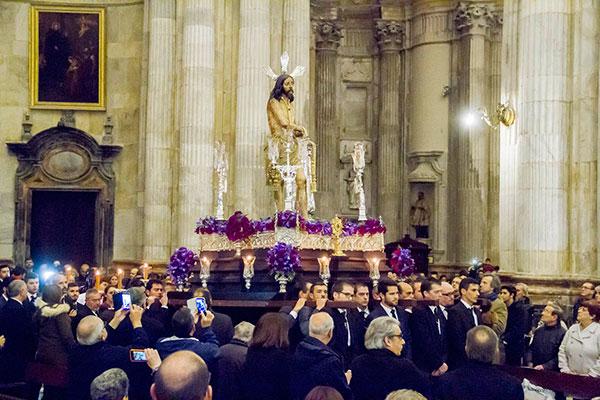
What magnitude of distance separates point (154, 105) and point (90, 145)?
2.73 metres

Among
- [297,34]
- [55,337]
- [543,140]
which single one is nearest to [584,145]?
[543,140]

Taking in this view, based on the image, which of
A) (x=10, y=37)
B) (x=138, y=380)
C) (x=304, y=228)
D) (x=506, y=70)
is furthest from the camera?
(x=10, y=37)

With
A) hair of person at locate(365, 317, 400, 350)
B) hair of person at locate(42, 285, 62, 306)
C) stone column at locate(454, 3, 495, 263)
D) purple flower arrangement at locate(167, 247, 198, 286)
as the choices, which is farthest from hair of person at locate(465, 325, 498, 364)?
stone column at locate(454, 3, 495, 263)

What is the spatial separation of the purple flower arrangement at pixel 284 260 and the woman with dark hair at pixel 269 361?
8885 millimetres

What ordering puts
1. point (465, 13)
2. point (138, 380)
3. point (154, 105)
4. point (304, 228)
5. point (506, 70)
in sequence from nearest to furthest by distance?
1. point (138, 380)
2. point (304, 228)
3. point (506, 70)
4. point (154, 105)
5. point (465, 13)

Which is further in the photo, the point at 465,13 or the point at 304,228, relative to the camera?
the point at 465,13

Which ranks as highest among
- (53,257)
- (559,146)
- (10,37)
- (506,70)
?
(10,37)

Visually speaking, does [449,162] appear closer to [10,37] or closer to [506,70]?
[506,70]

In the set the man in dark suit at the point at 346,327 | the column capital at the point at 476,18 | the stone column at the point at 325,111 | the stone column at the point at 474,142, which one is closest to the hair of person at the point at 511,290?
the man in dark suit at the point at 346,327

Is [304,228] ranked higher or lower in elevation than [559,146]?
lower

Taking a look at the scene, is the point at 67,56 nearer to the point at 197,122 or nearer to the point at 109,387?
the point at 197,122

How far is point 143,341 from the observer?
28.1 ft

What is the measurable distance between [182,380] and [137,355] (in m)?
3.06

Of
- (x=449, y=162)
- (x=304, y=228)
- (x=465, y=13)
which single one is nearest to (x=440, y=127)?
(x=449, y=162)
